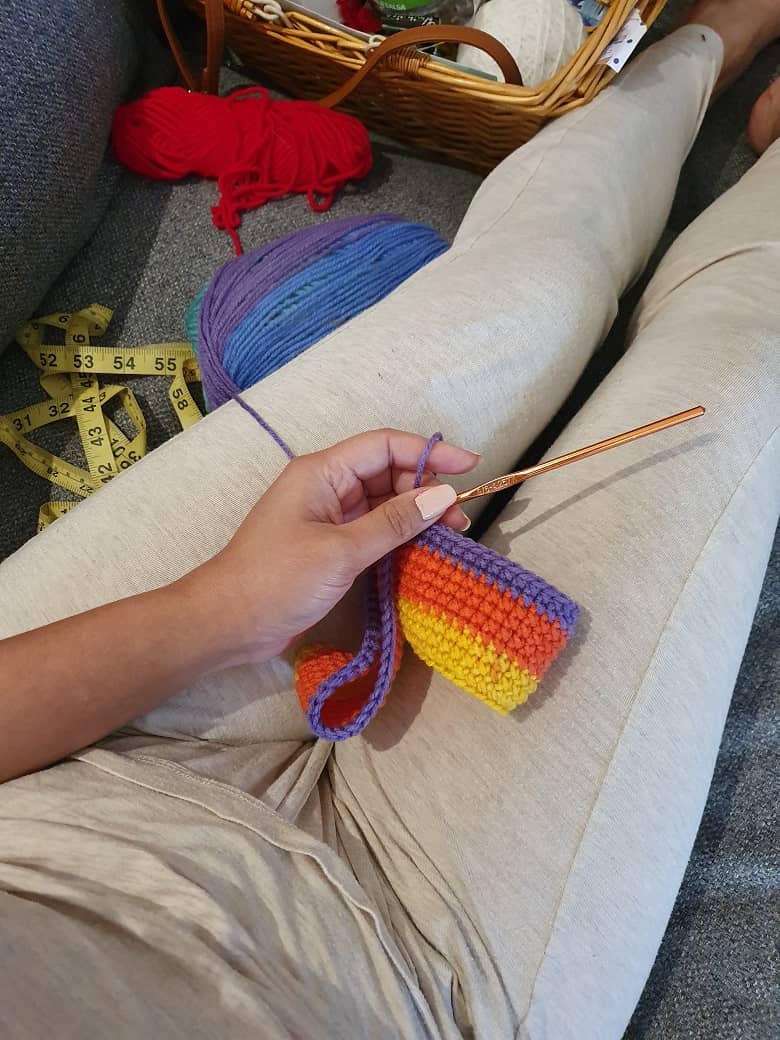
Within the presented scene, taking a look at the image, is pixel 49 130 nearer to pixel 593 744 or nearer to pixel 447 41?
pixel 447 41

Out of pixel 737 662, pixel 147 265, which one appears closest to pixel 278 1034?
pixel 737 662

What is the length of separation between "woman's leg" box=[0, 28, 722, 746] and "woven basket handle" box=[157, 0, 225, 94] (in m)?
0.42

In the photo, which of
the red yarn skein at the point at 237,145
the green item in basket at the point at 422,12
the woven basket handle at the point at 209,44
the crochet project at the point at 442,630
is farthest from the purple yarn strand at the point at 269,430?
the green item in basket at the point at 422,12

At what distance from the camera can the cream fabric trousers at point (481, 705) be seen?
1.68 ft

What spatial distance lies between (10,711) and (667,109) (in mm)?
1015

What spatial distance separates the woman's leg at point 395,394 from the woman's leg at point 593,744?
88 millimetres

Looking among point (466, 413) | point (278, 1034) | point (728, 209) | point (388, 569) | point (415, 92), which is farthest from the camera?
point (415, 92)

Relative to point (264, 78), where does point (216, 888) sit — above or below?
below

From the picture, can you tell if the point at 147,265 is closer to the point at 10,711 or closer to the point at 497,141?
the point at 497,141

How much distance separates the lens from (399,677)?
61 centimetres

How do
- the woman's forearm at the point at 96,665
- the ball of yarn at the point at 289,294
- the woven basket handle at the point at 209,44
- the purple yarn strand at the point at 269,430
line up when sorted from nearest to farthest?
the woman's forearm at the point at 96,665, the purple yarn strand at the point at 269,430, the ball of yarn at the point at 289,294, the woven basket handle at the point at 209,44

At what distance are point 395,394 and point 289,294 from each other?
0.90 feet

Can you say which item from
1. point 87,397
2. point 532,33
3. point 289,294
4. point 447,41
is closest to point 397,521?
point 289,294

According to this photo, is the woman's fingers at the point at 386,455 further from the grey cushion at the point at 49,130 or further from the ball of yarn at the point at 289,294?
the grey cushion at the point at 49,130
